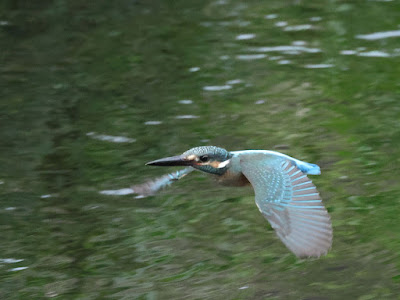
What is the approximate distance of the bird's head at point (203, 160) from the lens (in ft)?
13.1

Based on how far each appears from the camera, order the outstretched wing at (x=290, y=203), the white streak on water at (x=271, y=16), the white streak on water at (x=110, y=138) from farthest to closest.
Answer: the white streak on water at (x=271, y=16) < the white streak on water at (x=110, y=138) < the outstretched wing at (x=290, y=203)

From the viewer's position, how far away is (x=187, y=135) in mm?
6285

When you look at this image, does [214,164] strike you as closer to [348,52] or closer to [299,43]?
[348,52]

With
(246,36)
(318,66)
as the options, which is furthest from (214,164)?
(246,36)

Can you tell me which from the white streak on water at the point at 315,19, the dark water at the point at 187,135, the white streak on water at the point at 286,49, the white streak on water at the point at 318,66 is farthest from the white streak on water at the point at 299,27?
the white streak on water at the point at 318,66

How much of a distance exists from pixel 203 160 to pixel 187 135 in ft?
7.42

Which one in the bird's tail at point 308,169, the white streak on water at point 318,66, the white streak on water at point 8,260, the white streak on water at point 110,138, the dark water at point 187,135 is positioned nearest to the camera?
the bird's tail at point 308,169

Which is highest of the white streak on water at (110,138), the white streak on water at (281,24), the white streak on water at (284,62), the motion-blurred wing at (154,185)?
the motion-blurred wing at (154,185)

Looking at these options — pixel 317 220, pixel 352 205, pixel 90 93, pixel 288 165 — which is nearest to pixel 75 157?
pixel 90 93

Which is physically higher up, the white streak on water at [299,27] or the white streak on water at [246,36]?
the white streak on water at [299,27]

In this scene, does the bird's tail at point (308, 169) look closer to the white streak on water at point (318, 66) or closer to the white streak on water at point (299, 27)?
the white streak on water at point (318, 66)

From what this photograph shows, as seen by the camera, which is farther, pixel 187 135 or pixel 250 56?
pixel 250 56

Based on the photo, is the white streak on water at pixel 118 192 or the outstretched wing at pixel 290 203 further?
the white streak on water at pixel 118 192

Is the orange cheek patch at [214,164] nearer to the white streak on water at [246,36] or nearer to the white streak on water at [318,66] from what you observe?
the white streak on water at [318,66]
